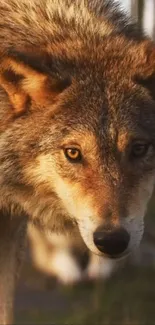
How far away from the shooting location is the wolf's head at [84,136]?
5.56 meters

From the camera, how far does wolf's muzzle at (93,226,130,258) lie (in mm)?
5414

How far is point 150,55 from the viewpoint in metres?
6.08

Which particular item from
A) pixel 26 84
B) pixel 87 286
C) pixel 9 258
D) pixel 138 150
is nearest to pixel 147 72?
pixel 138 150

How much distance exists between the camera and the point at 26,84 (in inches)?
231

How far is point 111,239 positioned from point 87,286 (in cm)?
566

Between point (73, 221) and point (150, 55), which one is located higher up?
point (150, 55)

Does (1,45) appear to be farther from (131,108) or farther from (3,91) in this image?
(131,108)

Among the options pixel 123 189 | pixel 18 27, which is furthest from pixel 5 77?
Result: pixel 123 189

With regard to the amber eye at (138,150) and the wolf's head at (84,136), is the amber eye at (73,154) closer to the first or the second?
the wolf's head at (84,136)

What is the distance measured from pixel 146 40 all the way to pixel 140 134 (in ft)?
3.04

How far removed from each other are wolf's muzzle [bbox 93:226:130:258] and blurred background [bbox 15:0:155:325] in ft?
4.91

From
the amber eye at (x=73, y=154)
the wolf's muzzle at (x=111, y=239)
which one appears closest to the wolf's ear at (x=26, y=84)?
the amber eye at (x=73, y=154)

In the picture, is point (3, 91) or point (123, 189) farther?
point (3, 91)

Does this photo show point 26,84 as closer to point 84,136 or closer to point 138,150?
point 84,136
